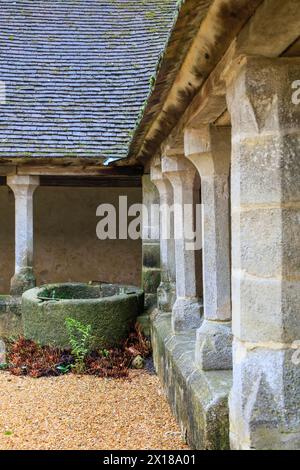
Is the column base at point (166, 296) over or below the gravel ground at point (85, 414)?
over

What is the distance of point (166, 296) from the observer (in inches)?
226

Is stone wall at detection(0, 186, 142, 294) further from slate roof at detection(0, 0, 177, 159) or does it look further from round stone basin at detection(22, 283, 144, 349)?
round stone basin at detection(22, 283, 144, 349)

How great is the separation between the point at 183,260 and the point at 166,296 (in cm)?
123

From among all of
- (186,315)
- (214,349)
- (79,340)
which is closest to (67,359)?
(79,340)

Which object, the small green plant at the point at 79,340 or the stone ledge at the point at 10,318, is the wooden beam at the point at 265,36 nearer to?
the small green plant at the point at 79,340

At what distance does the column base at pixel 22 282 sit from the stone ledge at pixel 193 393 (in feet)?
8.92

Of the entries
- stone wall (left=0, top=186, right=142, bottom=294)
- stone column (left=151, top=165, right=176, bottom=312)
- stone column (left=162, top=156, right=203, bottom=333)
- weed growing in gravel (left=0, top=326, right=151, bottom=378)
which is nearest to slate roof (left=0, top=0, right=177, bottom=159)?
stone column (left=151, top=165, right=176, bottom=312)

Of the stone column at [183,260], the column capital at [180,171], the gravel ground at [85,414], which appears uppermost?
the column capital at [180,171]

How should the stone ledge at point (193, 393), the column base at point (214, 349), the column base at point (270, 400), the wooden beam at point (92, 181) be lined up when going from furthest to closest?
1. the wooden beam at point (92, 181)
2. the column base at point (214, 349)
3. the stone ledge at point (193, 393)
4. the column base at point (270, 400)

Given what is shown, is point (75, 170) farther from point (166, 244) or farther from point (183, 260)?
point (183, 260)

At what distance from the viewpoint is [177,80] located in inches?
130

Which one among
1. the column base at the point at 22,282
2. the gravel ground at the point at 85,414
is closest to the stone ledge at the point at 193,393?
the gravel ground at the point at 85,414

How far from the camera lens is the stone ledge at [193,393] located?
2.70 m

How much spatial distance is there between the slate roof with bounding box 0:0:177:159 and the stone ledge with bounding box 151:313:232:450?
3116mm
